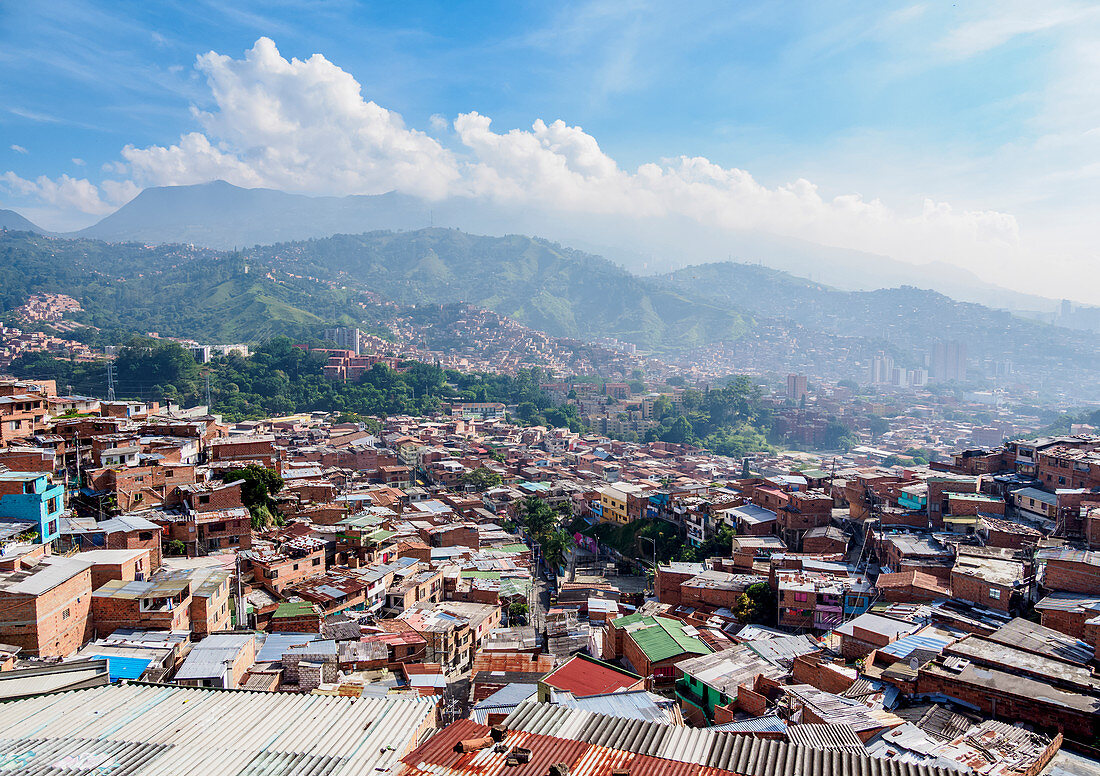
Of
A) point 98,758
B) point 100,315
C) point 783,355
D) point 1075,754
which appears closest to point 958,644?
point 1075,754

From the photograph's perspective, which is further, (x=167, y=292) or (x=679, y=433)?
(x=167, y=292)

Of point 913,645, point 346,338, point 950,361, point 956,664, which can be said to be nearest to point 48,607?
point 956,664

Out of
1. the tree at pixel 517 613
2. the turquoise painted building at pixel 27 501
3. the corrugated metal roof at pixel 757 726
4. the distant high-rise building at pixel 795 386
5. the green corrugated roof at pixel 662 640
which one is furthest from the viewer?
the distant high-rise building at pixel 795 386

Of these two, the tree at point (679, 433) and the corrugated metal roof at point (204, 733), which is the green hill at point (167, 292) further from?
the corrugated metal roof at point (204, 733)

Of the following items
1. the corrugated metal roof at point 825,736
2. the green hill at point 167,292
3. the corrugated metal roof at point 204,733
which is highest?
the green hill at point 167,292

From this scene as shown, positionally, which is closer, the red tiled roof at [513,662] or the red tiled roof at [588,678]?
the red tiled roof at [588,678]

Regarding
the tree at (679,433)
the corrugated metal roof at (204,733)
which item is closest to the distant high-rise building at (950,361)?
the tree at (679,433)

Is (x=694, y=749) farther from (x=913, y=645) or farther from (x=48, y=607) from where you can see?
(x=48, y=607)
